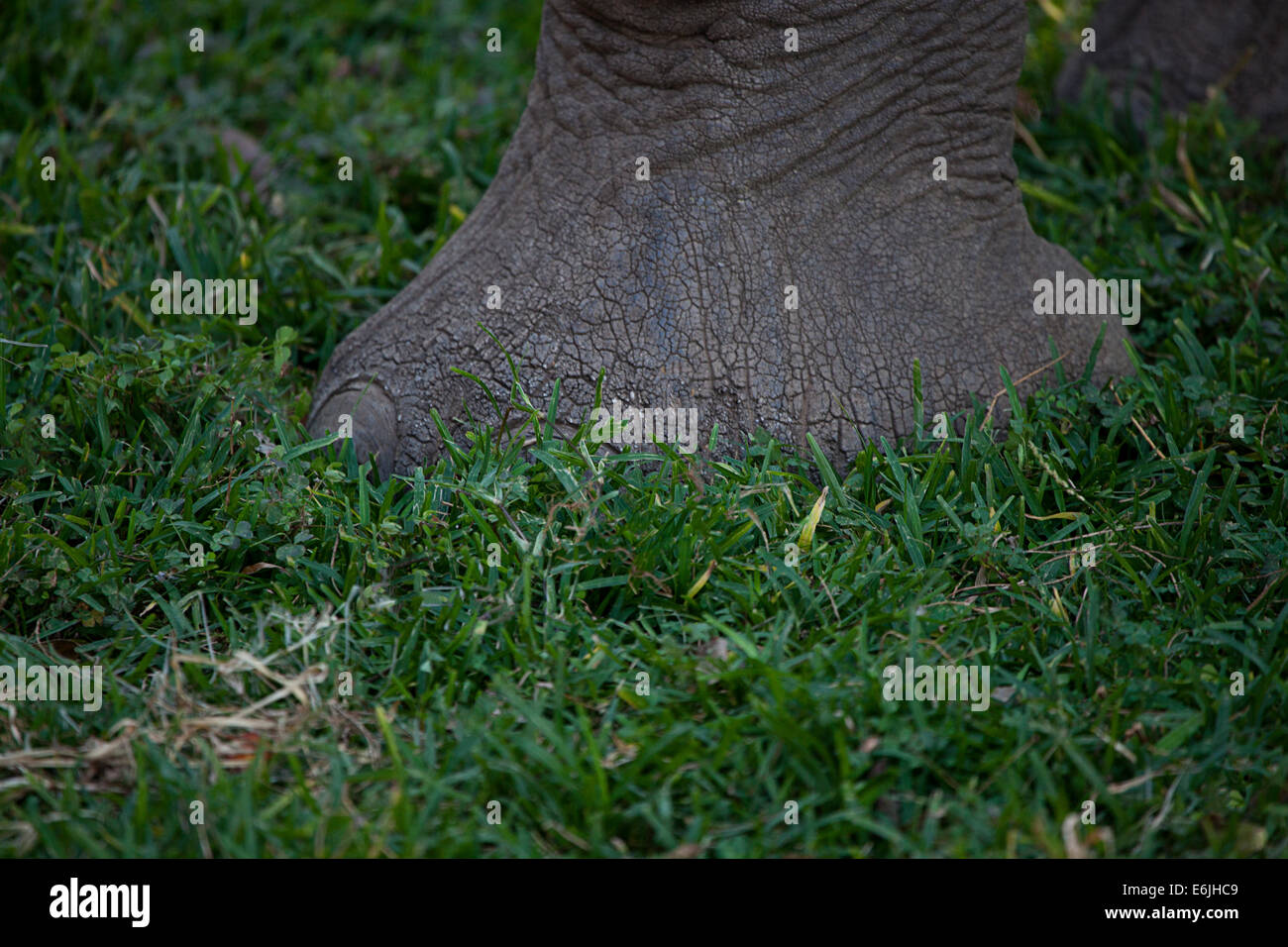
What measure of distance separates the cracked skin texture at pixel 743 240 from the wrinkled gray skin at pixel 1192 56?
1.94 metres

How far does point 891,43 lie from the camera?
3057 mm

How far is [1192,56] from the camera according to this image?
475 centimetres

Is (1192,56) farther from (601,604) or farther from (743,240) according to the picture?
(601,604)

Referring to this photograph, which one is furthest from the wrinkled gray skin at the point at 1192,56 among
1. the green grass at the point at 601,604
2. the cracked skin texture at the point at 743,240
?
the cracked skin texture at the point at 743,240

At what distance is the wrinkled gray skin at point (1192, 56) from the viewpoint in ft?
15.1

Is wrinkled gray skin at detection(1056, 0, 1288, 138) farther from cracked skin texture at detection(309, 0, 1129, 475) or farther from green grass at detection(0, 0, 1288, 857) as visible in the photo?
cracked skin texture at detection(309, 0, 1129, 475)

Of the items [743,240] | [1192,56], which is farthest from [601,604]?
[1192,56]

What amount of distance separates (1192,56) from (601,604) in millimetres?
3790

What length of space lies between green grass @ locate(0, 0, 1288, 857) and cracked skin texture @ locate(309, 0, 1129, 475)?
0.18 meters

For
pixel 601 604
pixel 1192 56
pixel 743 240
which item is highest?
pixel 1192 56

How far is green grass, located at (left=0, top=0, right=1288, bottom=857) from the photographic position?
2.18 metres

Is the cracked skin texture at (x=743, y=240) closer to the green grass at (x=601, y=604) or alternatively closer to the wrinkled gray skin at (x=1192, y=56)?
the green grass at (x=601, y=604)

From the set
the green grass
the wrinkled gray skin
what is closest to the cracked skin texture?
the green grass
